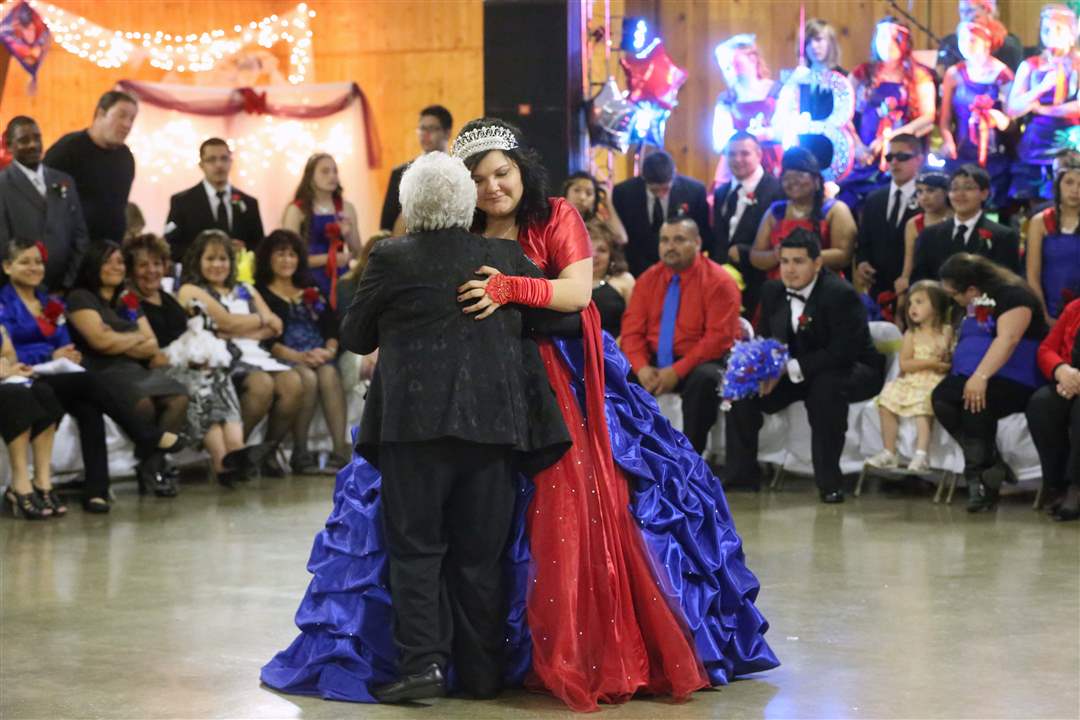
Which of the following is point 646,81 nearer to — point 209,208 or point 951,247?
point 209,208

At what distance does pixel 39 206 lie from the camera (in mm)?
7477

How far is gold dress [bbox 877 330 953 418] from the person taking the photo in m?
7.17

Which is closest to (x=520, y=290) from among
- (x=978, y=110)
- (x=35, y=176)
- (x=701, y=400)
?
(x=701, y=400)

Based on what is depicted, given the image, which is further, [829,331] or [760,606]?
[829,331]

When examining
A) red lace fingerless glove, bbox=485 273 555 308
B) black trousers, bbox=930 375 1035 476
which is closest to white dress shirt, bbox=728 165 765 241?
black trousers, bbox=930 375 1035 476

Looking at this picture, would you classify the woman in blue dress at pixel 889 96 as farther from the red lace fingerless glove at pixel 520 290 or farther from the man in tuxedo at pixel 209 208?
the red lace fingerless glove at pixel 520 290

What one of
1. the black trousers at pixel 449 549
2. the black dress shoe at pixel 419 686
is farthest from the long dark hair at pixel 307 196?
the black dress shoe at pixel 419 686

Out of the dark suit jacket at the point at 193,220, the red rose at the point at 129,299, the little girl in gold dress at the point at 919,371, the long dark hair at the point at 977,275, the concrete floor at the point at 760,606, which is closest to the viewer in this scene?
the concrete floor at the point at 760,606

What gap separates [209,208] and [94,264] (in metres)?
1.45

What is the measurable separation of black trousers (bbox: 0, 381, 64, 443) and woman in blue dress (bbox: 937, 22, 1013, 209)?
5.14 metres

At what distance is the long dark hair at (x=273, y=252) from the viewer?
327 inches

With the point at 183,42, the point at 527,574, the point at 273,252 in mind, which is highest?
the point at 183,42

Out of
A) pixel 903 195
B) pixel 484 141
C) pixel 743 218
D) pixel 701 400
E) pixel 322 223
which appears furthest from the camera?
pixel 322 223

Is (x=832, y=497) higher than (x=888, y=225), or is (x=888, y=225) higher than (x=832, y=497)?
(x=888, y=225)
